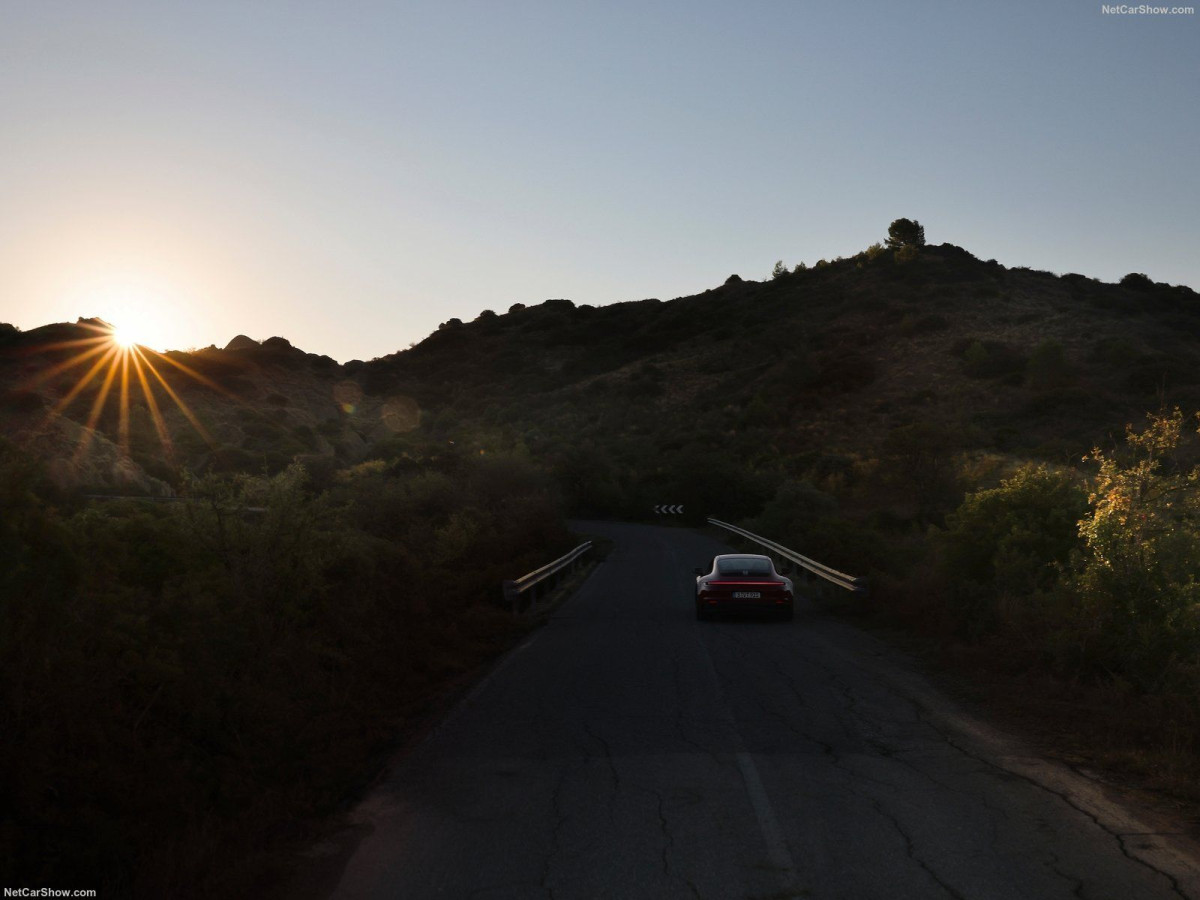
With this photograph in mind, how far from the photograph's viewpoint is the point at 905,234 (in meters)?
128

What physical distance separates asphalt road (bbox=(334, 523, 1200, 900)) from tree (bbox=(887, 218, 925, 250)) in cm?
12448

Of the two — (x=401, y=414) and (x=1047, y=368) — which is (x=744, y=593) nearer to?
(x=1047, y=368)

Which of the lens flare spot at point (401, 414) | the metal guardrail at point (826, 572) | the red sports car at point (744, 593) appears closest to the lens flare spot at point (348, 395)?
the lens flare spot at point (401, 414)

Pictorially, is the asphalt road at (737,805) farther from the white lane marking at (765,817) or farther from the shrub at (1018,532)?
the shrub at (1018,532)

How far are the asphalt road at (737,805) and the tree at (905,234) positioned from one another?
124476mm

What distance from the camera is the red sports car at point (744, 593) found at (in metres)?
18.4

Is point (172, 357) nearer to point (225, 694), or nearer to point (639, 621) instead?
point (639, 621)

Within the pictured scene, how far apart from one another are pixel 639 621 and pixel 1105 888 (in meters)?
13.1

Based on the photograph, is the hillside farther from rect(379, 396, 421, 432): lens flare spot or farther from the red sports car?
the red sports car

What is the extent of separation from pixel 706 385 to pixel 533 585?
237 ft

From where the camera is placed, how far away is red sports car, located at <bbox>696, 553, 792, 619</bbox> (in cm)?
1836

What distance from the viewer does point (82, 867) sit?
530 centimetres

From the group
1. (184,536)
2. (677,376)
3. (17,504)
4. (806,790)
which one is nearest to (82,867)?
(17,504)

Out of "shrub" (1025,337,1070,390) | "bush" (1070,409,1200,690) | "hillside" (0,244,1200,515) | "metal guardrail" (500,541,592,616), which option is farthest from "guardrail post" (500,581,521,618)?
"shrub" (1025,337,1070,390)
